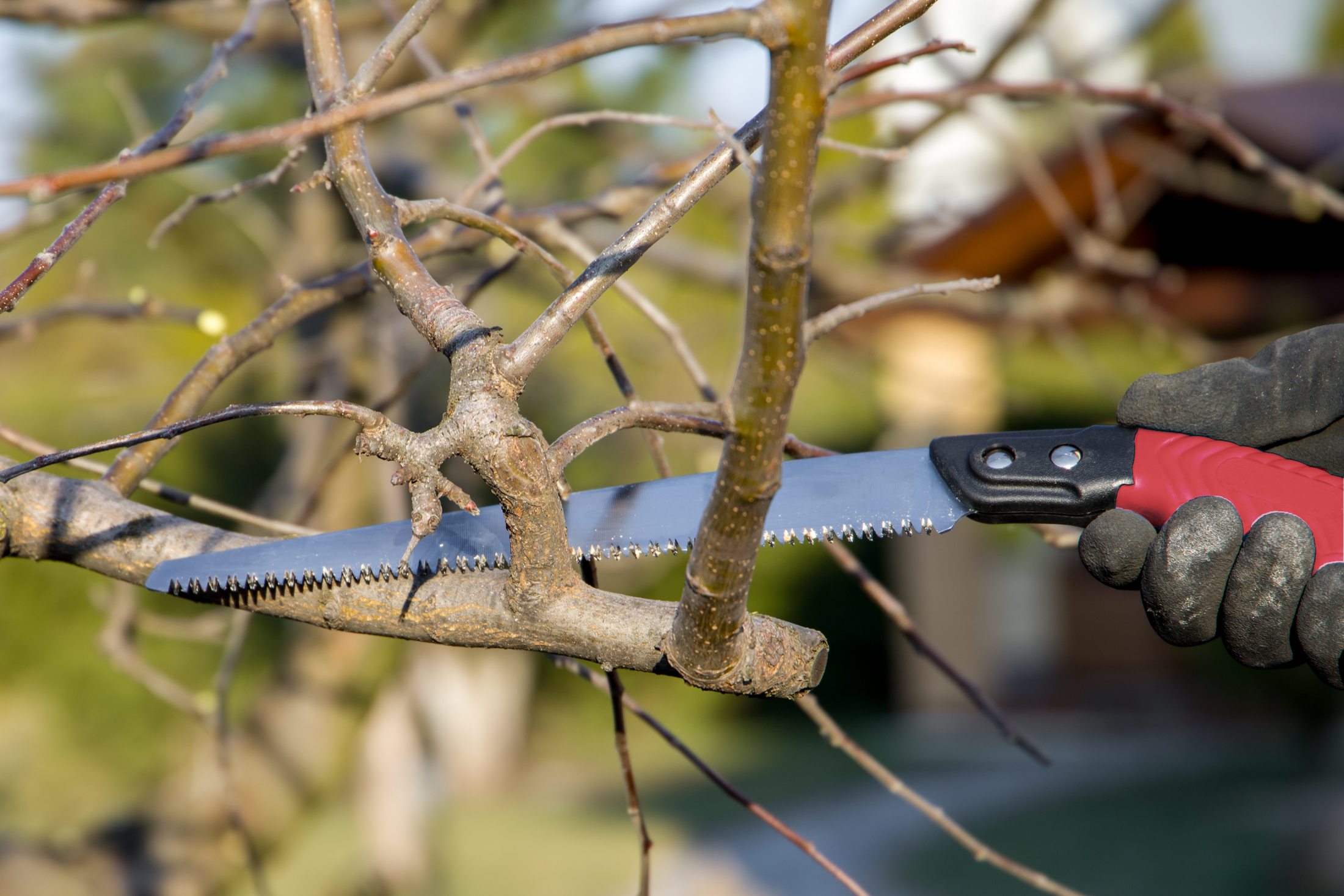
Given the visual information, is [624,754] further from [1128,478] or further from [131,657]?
[131,657]

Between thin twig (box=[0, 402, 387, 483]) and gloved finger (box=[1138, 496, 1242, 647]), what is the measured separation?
1.18 meters

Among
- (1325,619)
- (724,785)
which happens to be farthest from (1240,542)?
(724,785)

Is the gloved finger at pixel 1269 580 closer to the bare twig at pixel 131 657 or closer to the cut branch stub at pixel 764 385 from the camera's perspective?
the cut branch stub at pixel 764 385

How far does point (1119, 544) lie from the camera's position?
157 cm

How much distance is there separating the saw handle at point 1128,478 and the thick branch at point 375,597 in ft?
1.50

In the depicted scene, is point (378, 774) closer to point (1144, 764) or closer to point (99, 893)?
point (99, 893)

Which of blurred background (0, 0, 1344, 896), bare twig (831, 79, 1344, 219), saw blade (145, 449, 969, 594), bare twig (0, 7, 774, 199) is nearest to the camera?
bare twig (0, 7, 774, 199)

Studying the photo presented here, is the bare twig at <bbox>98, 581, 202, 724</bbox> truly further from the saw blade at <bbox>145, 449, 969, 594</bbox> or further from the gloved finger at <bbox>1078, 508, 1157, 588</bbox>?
the gloved finger at <bbox>1078, 508, 1157, 588</bbox>

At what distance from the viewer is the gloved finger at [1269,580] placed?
1539 millimetres

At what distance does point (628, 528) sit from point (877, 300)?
1.72 ft

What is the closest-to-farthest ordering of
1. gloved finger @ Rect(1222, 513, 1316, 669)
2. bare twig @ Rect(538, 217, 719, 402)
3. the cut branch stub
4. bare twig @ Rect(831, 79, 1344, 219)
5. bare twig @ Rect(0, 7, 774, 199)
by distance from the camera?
bare twig @ Rect(0, 7, 774, 199), the cut branch stub, gloved finger @ Rect(1222, 513, 1316, 669), bare twig @ Rect(538, 217, 719, 402), bare twig @ Rect(831, 79, 1344, 219)

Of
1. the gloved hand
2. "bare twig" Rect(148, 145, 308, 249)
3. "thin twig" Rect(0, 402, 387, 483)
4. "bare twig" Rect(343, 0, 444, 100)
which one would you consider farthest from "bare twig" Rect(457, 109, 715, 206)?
the gloved hand

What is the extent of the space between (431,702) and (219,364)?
416 inches

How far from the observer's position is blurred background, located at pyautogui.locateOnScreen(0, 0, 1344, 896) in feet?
10.3
